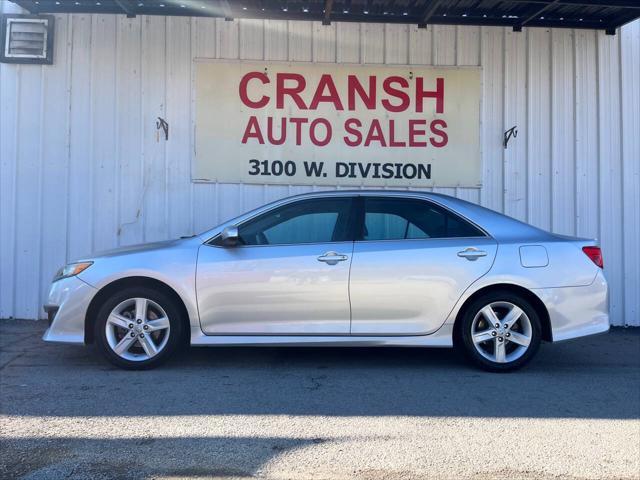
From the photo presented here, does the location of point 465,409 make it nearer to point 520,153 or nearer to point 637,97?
point 520,153

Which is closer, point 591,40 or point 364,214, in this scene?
point 364,214

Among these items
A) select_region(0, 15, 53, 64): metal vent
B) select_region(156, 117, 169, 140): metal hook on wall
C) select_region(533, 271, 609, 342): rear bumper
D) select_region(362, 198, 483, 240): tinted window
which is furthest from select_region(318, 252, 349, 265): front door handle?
select_region(0, 15, 53, 64): metal vent

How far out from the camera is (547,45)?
8.77 metres

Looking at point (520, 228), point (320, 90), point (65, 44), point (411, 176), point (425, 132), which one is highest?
point (65, 44)

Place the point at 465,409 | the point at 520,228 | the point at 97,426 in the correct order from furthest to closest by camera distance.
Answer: the point at 520,228
the point at 465,409
the point at 97,426

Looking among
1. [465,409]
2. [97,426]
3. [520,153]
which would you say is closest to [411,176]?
[520,153]

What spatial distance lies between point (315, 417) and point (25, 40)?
649cm

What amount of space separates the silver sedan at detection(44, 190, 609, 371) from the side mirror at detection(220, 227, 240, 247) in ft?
0.04

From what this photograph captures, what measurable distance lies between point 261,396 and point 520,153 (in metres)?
5.29

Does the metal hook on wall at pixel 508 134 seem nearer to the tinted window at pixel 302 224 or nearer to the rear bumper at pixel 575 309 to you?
the rear bumper at pixel 575 309

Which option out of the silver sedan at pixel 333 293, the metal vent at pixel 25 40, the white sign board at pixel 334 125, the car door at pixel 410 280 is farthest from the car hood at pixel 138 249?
the metal vent at pixel 25 40

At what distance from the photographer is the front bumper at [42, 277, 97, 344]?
Result: 18.9 feet

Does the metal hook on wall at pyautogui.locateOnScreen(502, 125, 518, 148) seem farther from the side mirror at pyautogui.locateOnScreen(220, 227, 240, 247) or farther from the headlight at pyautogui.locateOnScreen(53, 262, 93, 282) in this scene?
the headlight at pyautogui.locateOnScreen(53, 262, 93, 282)

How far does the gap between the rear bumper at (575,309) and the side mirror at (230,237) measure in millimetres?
2744
